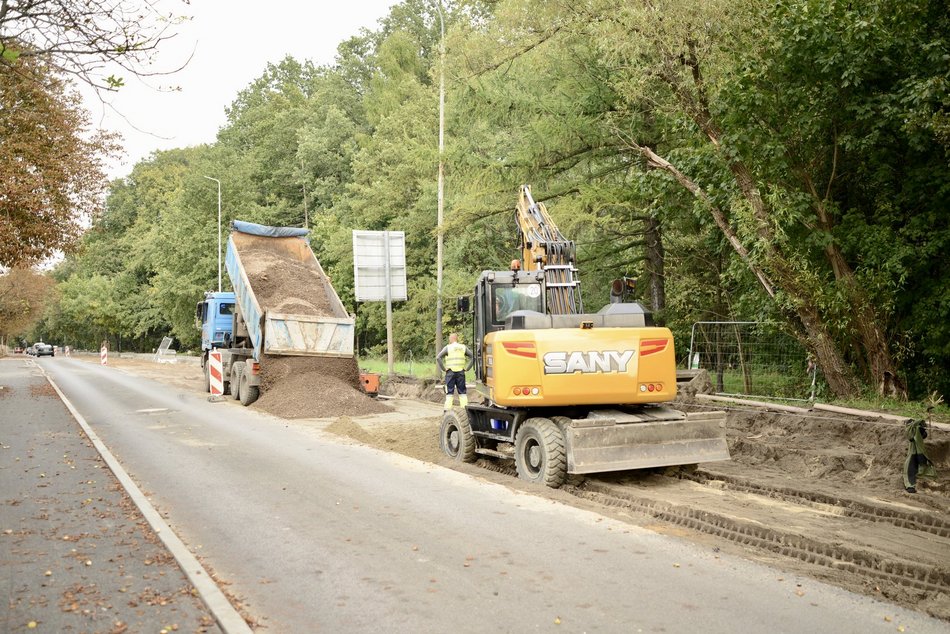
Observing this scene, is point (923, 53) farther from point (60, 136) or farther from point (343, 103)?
point (343, 103)

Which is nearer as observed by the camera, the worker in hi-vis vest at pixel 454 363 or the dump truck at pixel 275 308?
the worker in hi-vis vest at pixel 454 363

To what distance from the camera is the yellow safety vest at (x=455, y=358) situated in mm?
15227

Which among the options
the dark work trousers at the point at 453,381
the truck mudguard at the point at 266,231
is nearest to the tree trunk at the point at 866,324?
the dark work trousers at the point at 453,381

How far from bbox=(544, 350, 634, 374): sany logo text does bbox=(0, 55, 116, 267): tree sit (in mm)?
9955

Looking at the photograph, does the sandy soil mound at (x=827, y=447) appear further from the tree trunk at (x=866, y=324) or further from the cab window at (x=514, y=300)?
the cab window at (x=514, y=300)

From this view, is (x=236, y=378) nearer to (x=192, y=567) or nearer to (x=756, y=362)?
(x=756, y=362)

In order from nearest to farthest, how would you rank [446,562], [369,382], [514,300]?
[446,562] → [514,300] → [369,382]

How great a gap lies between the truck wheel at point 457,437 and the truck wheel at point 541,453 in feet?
4.78

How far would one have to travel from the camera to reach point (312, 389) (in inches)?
733

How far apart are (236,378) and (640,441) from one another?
14048mm

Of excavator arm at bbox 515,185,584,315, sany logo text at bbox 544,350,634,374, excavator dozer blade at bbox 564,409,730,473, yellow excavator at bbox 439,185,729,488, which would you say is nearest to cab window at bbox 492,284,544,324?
excavator arm at bbox 515,185,584,315

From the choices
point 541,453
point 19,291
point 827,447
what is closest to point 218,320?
point 541,453

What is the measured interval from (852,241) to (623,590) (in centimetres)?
1061

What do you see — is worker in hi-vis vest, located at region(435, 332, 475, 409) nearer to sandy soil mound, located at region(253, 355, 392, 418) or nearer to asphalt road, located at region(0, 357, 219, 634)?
sandy soil mound, located at region(253, 355, 392, 418)
